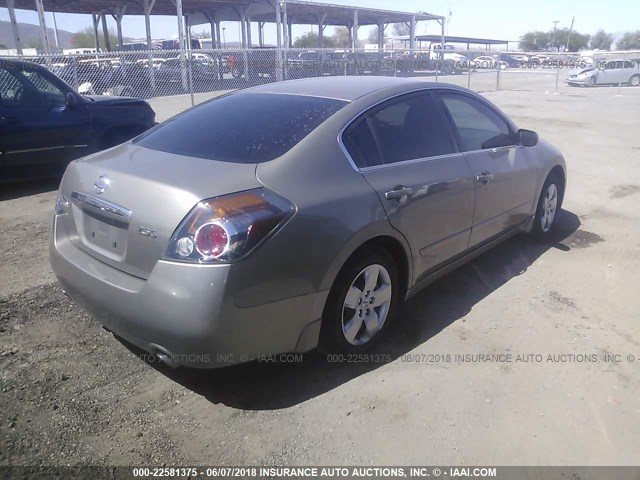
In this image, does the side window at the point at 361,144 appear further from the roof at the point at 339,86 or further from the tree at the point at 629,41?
the tree at the point at 629,41

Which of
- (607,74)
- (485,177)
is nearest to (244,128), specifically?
(485,177)

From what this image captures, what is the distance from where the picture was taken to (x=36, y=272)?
14.3 ft

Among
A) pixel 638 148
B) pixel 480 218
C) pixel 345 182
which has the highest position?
pixel 345 182

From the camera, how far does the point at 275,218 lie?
253cm

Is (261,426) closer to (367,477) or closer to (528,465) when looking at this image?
(367,477)

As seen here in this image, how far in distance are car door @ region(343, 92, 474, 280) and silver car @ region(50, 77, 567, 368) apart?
1 centimetres

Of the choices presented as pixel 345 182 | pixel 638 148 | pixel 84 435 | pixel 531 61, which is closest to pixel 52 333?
pixel 84 435

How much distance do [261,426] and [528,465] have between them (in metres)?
1.30

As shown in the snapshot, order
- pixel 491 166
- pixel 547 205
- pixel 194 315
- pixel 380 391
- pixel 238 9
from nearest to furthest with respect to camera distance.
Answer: pixel 194 315
pixel 380 391
pixel 491 166
pixel 547 205
pixel 238 9

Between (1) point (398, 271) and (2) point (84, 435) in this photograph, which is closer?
(2) point (84, 435)

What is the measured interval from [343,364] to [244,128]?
1570 millimetres

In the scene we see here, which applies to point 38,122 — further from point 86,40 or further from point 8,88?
point 86,40

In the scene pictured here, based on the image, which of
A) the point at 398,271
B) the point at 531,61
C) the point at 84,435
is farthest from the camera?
the point at 531,61

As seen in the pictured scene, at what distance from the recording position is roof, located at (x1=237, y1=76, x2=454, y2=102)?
137 inches
